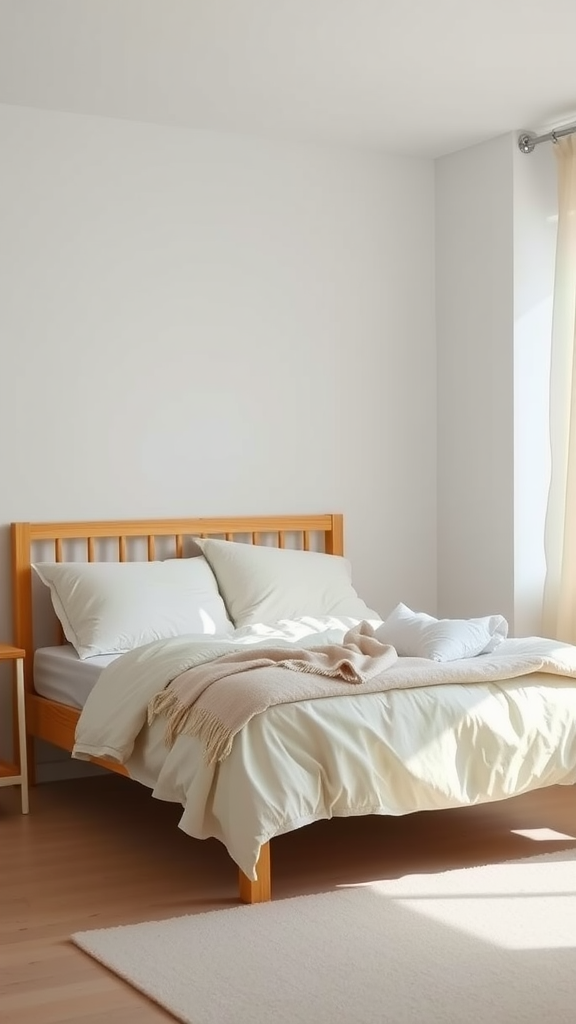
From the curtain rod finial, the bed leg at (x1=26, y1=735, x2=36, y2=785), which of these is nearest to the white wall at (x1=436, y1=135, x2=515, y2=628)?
the curtain rod finial

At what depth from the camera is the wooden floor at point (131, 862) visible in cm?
262

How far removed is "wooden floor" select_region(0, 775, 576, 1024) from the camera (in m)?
2.62

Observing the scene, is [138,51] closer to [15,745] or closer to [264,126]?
[264,126]

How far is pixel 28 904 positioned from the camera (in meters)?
3.18

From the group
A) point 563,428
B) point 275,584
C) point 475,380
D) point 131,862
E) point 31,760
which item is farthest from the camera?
point 475,380

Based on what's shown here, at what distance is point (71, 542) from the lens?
4688 mm

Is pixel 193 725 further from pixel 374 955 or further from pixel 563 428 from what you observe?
pixel 563 428

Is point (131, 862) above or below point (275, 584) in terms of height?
below

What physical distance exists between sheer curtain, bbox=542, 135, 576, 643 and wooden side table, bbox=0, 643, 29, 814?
2111 mm

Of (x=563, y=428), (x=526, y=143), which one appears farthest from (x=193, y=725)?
(x=526, y=143)

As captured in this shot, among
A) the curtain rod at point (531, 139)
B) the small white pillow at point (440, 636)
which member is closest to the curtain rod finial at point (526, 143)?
the curtain rod at point (531, 139)

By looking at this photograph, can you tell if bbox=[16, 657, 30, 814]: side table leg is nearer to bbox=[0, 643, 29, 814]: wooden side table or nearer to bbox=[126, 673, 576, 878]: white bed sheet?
bbox=[0, 643, 29, 814]: wooden side table

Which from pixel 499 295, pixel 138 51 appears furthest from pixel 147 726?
pixel 499 295

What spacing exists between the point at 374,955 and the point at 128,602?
1.87 metres
